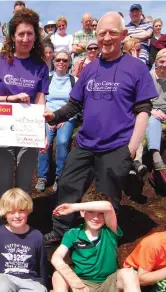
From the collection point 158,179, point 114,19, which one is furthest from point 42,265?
point 158,179

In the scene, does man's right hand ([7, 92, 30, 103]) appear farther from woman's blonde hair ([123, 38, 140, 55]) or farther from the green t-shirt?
woman's blonde hair ([123, 38, 140, 55])

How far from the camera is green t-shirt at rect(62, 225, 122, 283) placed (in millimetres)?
4082

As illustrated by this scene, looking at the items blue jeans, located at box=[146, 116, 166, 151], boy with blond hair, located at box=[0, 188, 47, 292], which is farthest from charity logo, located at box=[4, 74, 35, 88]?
blue jeans, located at box=[146, 116, 166, 151]

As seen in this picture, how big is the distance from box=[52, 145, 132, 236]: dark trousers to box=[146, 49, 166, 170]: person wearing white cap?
2.05 metres

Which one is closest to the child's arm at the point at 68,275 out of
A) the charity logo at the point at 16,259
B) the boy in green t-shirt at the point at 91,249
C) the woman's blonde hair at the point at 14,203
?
the boy in green t-shirt at the point at 91,249

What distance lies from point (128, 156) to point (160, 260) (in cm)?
117

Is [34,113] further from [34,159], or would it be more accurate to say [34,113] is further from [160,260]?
[160,260]

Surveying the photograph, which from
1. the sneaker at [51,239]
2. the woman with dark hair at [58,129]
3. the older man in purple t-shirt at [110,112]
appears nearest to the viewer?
the older man in purple t-shirt at [110,112]

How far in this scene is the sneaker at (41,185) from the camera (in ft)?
22.2

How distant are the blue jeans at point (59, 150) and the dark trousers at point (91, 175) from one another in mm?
1840

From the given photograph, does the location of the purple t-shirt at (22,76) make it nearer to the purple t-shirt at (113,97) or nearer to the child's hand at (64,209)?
the purple t-shirt at (113,97)

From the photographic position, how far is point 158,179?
21.5 ft

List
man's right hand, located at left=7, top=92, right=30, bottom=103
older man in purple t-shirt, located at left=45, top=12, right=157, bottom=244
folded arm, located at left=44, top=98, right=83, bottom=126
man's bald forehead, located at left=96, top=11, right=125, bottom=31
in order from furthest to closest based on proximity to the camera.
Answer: folded arm, located at left=44, top=98, right=83, bottom=126 < man's right hand, located at left=7, top=92, right=30, bottom=103 < older man in purple t-shirt, located at left=45, top=12, right=157, bottom=244 < man's bald forehead, located at left=96, top=11, right=125, bottom=31

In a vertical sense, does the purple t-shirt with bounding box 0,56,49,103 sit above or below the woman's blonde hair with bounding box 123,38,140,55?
below
